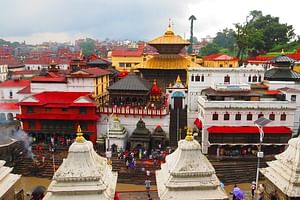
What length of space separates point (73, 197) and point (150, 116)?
52.5ft

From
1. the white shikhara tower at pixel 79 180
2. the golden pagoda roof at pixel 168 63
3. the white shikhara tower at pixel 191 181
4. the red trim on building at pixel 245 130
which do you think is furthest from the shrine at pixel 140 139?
the white shikhara tower at pixel 79 180

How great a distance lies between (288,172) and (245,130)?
1294 centimetres

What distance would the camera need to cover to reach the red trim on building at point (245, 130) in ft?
70.0

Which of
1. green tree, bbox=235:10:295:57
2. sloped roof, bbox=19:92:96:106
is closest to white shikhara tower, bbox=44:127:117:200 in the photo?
sloped roof, bbox=19:92:96:106

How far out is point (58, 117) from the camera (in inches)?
940

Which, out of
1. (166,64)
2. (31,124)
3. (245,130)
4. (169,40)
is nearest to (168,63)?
(166,64)

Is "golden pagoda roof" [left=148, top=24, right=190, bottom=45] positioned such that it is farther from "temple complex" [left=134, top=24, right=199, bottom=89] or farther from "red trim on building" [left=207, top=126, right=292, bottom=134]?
"red trim on building" [left=207, top=126, right=292, bottom=134]

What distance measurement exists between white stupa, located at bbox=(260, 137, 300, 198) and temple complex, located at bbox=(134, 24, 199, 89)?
22.1 meters

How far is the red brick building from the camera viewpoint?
78.3 feet

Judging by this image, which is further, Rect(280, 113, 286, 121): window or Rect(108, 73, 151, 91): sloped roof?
Rect(108, 73, 151, 91): sloped roof

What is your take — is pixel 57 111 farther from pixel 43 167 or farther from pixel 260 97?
pixel 260 97

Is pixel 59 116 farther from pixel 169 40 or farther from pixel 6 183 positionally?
pixel 6 183

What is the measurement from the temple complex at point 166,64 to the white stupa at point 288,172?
72.6 feet

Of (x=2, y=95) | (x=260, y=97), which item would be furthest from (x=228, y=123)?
(x=2, y=95)
